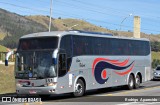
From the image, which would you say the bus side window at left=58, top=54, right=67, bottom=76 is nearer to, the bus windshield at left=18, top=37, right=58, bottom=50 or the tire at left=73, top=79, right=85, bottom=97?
the bus windshield at left=18, top=37, right=58, bottom=50

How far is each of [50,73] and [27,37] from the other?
2.50 meters

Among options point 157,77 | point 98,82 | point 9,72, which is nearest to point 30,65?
point 98,82

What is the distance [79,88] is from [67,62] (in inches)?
71.6

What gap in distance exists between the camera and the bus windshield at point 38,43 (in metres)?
19.5

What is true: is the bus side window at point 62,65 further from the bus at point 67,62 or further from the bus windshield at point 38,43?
the bus windshield at point 38,43

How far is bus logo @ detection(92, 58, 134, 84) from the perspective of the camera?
2236 cm

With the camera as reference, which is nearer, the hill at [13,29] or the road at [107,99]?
the road at [107,99]

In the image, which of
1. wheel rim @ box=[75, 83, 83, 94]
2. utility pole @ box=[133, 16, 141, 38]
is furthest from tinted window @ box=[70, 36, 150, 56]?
utility pole @ box=[133, 16, 141, 38]

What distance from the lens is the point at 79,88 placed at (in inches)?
819

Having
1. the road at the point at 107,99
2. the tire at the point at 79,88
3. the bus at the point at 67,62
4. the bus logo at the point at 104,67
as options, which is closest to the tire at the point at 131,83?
the bus logo at the point at 104,67

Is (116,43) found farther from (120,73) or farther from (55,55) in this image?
(55,55)

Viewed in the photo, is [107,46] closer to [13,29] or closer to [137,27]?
[137,27]

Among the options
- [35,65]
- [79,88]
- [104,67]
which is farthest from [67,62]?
[104,67]

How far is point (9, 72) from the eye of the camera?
52.7 meters
